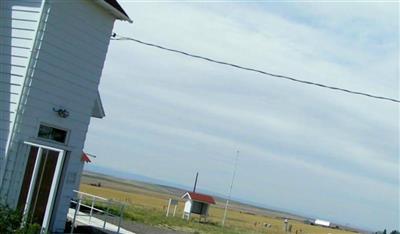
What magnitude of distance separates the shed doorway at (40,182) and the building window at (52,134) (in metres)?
0.41

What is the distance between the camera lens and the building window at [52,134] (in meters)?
14.4

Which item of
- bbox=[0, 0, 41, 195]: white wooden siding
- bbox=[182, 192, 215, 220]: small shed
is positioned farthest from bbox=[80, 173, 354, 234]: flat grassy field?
bbox=[0, 0, 41, 195]: white wooden siding

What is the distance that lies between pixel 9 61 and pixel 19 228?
4.32 metres

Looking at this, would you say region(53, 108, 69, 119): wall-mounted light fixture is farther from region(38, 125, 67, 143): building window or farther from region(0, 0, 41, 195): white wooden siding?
region(0, 0, 41, 195): white wooden siding

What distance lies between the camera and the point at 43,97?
46.5 feet

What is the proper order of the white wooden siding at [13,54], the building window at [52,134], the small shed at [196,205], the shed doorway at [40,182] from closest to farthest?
the shed doorway at [40,182], the white wooden siding at [13,54], the building window at [52,134], the small shed at [196,205]

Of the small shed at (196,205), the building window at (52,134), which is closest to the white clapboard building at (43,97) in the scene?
the building window at (52,134)

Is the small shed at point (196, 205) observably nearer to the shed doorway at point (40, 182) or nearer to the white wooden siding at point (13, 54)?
the shed doorway at point (40, 182)

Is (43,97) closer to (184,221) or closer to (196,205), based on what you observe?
(184,221)

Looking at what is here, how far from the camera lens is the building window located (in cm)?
1442

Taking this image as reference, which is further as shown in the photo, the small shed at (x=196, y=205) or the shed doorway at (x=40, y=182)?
the small shed at (x=196, y=205)

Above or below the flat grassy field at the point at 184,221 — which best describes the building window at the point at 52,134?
above

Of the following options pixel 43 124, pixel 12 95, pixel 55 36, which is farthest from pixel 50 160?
pixel 55 36

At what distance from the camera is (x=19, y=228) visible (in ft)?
38.3
